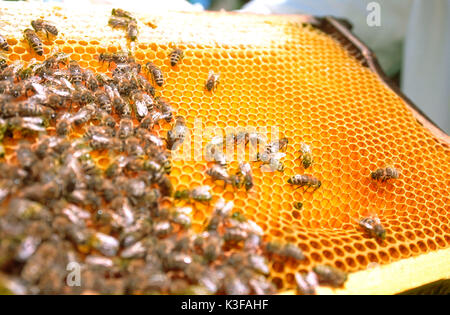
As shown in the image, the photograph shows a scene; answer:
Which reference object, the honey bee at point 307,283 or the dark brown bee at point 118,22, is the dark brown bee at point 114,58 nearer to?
the dark brown bee at point 118,22

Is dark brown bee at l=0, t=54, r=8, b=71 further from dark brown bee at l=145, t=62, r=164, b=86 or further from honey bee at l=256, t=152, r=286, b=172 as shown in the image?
honey bee at l=256, t=152, r=286, b=172

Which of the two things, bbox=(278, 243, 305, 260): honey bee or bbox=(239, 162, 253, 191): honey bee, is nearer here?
bbox=(278, 243, 305, 260): honey bee

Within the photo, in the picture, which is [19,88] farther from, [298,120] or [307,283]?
[307,283]


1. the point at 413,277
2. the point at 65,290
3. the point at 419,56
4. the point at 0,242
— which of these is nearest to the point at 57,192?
the point at 0,242

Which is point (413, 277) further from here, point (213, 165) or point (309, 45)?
point (309, 45)

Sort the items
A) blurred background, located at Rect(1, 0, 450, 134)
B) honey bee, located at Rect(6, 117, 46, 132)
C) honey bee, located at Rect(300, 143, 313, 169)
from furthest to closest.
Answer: blurred background, located at Rect(1, 0, 450, 134) < honey bee, located at Rect(300, 143, 313, 169) < honey bee, located at Rect(6, 117, 46, 132)

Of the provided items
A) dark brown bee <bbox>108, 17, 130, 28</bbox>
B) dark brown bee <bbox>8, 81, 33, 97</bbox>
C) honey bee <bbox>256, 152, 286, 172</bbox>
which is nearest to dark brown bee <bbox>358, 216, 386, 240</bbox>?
honey bee <bbox>256, 152, 286, 172</bbox>
